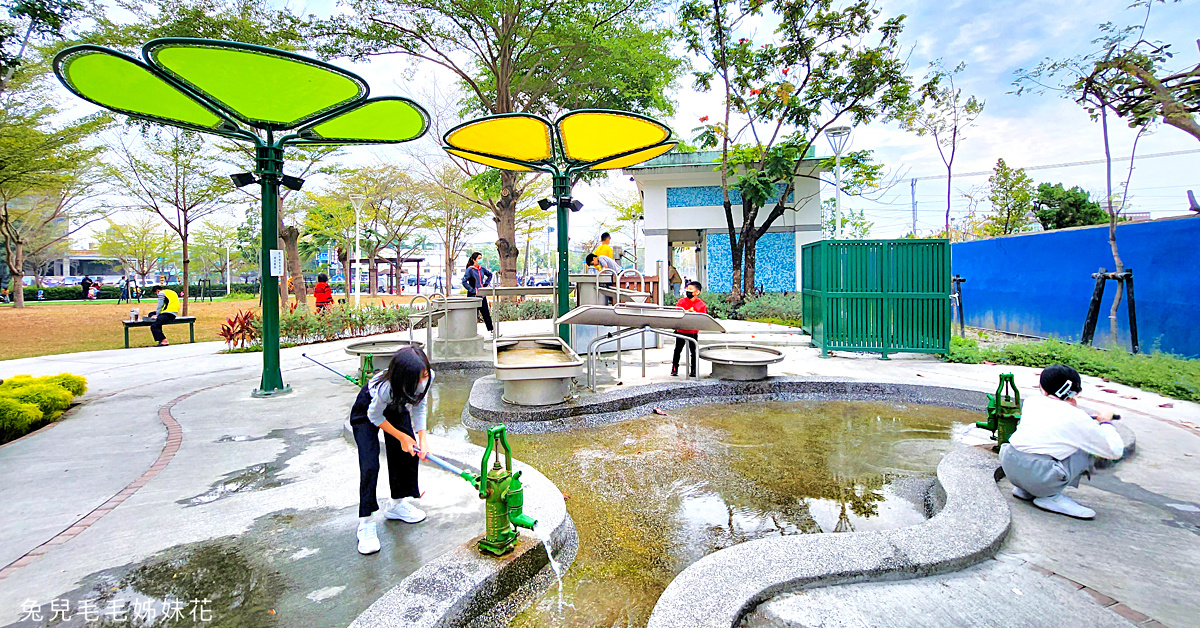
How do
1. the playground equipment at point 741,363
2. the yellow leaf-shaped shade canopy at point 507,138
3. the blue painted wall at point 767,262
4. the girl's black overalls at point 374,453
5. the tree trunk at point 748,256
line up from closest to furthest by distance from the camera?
the girl's black overalls at point 374,453
the playground equipment at point 741,363
the yellow leaf-shaped shade canopy at point 507,138
the tree trunk at point 748,256
the blue painted wall at point 767,262

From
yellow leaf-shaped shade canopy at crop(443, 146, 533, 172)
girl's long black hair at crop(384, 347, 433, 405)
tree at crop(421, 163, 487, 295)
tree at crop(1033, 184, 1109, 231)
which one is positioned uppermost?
tree at crop(421, 163, 487, 295)

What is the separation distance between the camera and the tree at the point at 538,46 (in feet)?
50.7

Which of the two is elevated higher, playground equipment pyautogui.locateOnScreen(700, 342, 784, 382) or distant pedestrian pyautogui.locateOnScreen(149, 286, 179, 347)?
distant pedestrian pyautogui.locateOnScreen(149, 286, 179, 347)

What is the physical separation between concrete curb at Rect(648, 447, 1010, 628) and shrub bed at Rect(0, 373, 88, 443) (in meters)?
6.77

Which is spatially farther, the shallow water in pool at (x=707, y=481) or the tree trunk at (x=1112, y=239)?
the tree trunk at (x=1112, y=239)

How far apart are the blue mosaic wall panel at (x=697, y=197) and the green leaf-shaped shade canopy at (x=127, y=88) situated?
19.2 metres

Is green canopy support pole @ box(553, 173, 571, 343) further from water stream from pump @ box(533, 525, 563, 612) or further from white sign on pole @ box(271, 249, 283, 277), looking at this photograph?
water stream from pump @ box(533, 525, 563, 612)

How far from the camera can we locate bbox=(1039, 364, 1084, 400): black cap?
3449mm

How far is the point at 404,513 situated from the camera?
11.1 ft

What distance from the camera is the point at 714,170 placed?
75.9 feet

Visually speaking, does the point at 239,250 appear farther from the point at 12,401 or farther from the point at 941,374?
the point at 941,374

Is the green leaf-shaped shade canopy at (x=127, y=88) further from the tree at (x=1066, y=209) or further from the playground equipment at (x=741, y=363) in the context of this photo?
the tree at (x=1066, y=209)

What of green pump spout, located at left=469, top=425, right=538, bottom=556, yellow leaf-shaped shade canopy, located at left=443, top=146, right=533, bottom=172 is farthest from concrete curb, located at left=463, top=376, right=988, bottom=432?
yellow leaf-shaped shade canopy, located at left=443, top=146, right=533, bottom=172

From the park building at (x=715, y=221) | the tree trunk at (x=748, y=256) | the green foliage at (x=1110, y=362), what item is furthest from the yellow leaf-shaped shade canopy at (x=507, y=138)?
the park building at (x=715, y=221)
